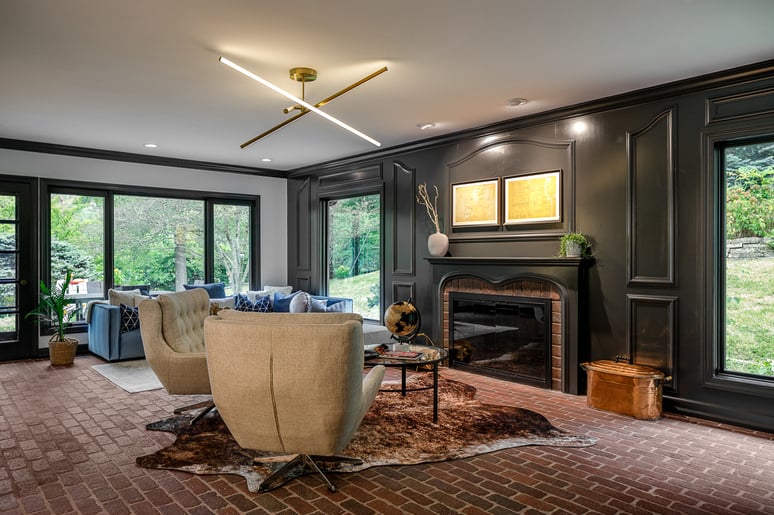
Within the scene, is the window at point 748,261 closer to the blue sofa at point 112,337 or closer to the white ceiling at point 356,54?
the white ceiling at point 356,54

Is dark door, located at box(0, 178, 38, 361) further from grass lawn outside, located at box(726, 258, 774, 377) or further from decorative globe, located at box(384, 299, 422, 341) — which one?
grass lawn outside, located at box(726, 258, 774, 377)

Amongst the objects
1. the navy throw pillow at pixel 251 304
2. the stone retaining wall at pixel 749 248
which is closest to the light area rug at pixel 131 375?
the navy throw pillow at pixel 251 304

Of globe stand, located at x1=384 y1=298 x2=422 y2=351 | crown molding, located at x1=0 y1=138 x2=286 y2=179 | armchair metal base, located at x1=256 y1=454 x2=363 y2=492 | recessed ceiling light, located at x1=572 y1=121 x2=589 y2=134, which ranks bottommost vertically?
armchair metal base, located at x1=256 y1=454 x2=363 y2=492

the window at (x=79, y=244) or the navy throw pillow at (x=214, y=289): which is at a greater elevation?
the window at (x=79, y=244)

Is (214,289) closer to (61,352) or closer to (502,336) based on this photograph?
(61,352)

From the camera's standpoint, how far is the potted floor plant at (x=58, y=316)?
18.7 feet

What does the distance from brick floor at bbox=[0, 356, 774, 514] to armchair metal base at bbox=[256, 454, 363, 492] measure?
0.05 meters

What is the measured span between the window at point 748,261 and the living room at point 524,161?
81 millimetres

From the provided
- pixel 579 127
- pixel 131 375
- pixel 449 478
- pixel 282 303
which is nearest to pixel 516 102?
pixel 579 127

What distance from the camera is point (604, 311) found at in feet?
14.5

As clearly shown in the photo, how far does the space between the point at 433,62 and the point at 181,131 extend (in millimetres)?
3282

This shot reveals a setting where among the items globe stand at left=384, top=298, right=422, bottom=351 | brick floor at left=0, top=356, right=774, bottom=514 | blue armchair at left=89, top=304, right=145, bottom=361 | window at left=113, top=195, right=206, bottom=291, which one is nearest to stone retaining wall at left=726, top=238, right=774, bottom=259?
brick floor at left=0, top=356, right=774, bottom=514

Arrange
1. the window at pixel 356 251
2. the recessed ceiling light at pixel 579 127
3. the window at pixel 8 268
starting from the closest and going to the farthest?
the recessed ceiling light at pixel 579 127
the window at pixel 8 268
the window at pixel 356 251

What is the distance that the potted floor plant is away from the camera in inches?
224
